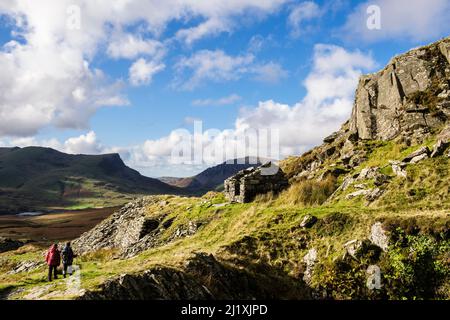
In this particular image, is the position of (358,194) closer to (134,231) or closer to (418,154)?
(418,154)

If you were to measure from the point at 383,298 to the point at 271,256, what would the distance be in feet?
18.0

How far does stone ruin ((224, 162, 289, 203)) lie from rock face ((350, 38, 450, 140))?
10008mm

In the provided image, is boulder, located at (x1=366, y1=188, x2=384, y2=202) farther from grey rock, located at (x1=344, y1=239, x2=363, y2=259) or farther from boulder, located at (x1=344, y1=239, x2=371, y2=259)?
grey rock, located at (x1=344, y1=239, x2=363, y2=259)

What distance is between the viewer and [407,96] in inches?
1243

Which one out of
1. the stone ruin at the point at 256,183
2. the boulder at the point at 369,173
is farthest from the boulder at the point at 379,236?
the stone ruin at the point at 256,183

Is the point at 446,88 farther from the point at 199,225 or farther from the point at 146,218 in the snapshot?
the point at 146,218

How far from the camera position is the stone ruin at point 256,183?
1146 inches

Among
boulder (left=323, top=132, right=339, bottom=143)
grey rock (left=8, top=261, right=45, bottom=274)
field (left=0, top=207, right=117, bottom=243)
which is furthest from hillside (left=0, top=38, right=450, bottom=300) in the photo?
field (left=0, top=207, right=117, bottom=243)

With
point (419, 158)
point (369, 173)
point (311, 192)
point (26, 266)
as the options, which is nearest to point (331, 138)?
point (311, 192)

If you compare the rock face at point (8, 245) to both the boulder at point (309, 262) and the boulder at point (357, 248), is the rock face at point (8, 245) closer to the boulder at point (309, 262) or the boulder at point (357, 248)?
the boulder at point (309, 262)

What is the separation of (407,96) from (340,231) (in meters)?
18.4
